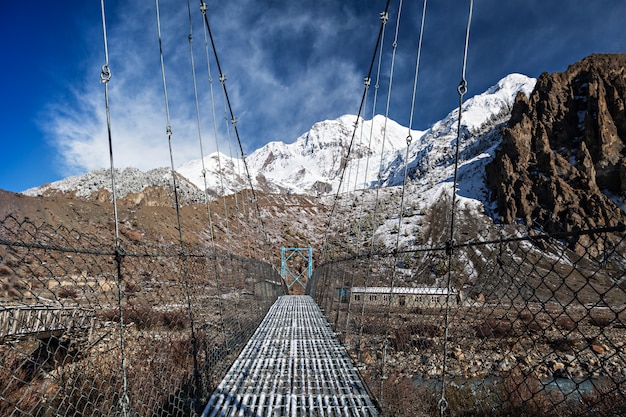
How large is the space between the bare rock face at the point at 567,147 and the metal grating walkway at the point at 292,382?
74.1 ft

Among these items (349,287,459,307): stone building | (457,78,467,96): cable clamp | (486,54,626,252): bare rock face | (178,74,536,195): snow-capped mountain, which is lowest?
(349,287,459,307): stone building

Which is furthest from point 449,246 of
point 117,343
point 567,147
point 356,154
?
point 356,154

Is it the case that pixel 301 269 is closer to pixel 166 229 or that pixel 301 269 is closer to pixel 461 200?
pixel 166 229

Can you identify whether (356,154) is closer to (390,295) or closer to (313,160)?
(313,160)

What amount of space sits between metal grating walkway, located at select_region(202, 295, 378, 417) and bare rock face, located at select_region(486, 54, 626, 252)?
22588mm

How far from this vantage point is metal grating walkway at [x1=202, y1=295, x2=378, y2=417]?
7.59ft

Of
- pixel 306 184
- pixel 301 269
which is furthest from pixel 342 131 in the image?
pixel 301 269

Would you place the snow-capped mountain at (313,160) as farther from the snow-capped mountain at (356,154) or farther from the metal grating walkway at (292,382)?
the metal grating walkway at (292,382)

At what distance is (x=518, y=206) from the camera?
25.8m

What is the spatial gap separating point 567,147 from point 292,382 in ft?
117

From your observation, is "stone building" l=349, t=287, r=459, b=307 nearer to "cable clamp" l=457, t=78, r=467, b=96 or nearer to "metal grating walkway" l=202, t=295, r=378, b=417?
"metal grating walkway" l=202, t=295, r=378, b=417

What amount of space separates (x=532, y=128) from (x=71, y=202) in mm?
36656

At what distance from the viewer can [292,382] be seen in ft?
9.24

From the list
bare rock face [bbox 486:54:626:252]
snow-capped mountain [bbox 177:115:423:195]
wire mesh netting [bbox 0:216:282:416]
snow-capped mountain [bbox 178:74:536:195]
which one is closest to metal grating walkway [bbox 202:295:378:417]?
wire mesh netting [bbox 0:216:282:416]
